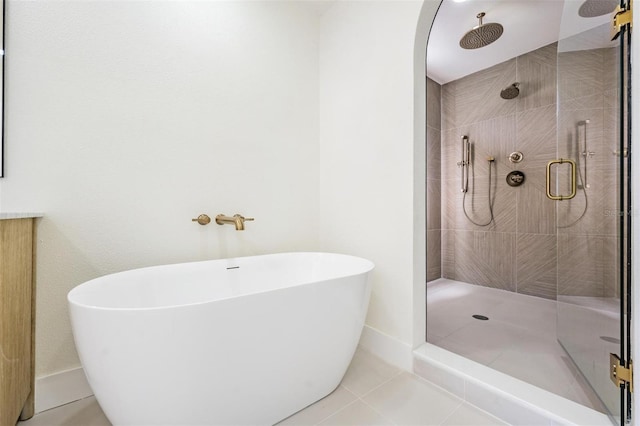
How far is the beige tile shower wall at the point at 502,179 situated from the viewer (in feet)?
8.65

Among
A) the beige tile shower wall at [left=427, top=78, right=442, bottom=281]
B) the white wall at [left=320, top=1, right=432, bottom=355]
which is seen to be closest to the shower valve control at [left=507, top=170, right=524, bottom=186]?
the beige tile shower wall at [left=427, top=78, right=442, bottom=281]

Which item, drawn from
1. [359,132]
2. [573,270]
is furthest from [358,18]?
[573,270]

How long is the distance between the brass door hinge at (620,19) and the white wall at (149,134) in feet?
5.54

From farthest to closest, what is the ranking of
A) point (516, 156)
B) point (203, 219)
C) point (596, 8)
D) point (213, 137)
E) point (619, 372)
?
point (516, 156), point (213, 137), point (203, 219), point (596, 8), point (619, 372)

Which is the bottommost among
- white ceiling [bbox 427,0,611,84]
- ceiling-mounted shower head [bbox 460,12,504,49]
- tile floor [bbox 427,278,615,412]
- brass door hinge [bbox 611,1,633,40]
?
tile floor [bbox 427,278,615,412]

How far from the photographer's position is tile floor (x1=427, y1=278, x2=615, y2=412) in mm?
1325

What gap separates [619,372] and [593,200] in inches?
36.9

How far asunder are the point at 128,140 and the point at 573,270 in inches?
108

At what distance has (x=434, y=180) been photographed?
3.29m

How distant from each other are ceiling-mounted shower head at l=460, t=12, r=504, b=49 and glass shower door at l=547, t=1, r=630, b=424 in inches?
27.2

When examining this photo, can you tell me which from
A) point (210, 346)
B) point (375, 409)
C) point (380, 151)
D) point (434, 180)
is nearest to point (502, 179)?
point (434, 180)

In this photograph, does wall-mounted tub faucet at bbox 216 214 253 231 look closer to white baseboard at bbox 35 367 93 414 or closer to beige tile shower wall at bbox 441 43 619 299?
white baseboard at bbox 35 367 93 414

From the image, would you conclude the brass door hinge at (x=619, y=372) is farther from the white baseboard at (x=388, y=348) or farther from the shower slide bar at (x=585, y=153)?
the shower slide bar at (x=585, y=153)

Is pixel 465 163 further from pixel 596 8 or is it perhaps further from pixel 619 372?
pixel 619 372
